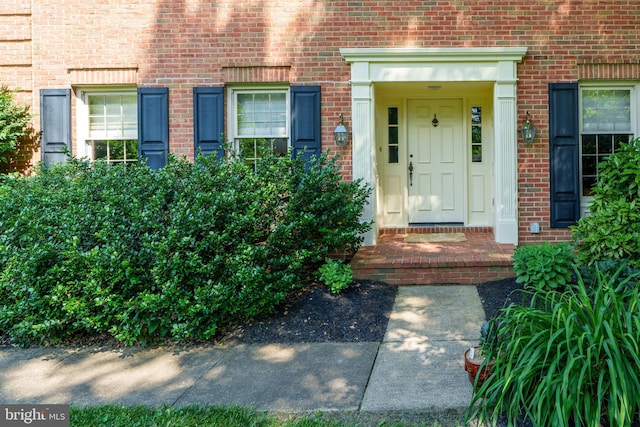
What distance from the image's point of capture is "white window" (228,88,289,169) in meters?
7.55

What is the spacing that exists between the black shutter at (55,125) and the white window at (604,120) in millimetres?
7426

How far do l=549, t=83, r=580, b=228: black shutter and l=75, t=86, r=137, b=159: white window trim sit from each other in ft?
19.8

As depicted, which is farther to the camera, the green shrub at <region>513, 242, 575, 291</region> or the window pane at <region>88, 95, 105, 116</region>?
the window pane at <region>88, 95, 105, 116</region>

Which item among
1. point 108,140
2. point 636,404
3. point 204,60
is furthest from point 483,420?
point 108,140

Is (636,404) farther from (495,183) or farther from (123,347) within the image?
(495,183)

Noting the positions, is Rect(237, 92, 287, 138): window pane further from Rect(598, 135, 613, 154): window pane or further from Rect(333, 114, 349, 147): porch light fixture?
Rect(598, 135, 613, 154): window pane

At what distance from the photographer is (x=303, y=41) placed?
727 centimetres

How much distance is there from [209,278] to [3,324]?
6.19 feet

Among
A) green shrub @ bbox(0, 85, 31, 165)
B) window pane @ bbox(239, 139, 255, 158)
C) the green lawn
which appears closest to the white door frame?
window pane @ bbox(239, 139, 255, 158)

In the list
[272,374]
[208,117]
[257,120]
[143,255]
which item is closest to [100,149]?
[208,117]

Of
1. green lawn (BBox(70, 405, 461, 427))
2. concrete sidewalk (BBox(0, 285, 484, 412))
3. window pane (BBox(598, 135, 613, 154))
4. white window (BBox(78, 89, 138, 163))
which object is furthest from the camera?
white window (BBox(78, 89, 138, 163))

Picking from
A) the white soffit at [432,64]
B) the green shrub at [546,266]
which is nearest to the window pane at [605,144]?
the white soffit at [432,64]

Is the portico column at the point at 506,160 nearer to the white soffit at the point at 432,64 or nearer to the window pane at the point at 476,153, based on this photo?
the white soffit at the point at 432,64

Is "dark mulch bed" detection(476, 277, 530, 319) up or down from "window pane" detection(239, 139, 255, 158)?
down
